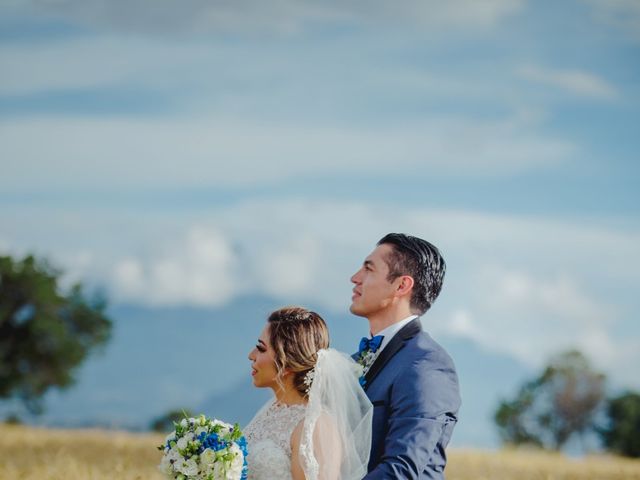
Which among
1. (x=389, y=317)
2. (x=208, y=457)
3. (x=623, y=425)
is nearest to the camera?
(x=208, y=457)

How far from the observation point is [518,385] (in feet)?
212

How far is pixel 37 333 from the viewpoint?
5053 centimetres

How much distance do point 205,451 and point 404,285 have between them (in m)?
1.91

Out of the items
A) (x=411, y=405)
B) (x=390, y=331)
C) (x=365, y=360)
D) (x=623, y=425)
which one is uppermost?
(x=623, y=425)

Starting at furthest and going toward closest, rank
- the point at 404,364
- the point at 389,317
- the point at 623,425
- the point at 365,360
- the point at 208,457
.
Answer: the point at 623,425 < the point at 365,360 < the point at 389,317 < the point at 404,364 < the point at 208,457

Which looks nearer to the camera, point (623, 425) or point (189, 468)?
point (189, 468)

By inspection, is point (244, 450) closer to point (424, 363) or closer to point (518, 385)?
point (424, 363)

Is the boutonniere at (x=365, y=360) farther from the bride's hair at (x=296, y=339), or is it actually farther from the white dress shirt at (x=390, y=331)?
the bride's hair at (x=296, y=339)

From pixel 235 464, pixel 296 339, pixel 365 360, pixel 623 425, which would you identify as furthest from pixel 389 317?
pixel 623 425

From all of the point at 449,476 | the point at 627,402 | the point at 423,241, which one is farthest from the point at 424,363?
the point at 627,402

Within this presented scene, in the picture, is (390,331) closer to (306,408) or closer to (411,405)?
(411,405)

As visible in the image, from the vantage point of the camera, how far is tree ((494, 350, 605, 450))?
203 feet

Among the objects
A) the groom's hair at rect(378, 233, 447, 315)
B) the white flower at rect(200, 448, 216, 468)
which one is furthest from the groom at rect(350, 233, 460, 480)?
the white flower at rect(200, 448, 216, 468)

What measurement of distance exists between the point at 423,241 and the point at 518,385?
58.4m
